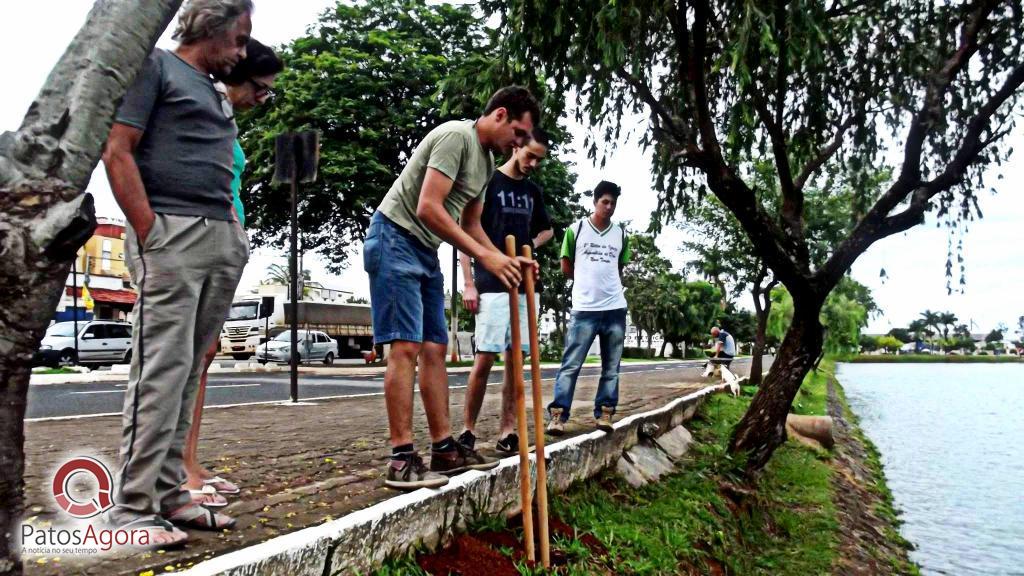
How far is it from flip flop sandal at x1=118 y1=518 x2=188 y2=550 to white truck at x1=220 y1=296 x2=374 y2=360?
1713 cm

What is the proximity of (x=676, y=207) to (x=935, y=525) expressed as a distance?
5.33 meters

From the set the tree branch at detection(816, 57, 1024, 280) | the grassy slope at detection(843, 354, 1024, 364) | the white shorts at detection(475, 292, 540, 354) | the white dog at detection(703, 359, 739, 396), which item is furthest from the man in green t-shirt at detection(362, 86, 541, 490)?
the grassy slope at detection(843, 354, 1024, 364)

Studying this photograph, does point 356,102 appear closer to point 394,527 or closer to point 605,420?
point 605,420

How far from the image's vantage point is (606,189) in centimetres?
588

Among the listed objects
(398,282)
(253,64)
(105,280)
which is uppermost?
(105,280)

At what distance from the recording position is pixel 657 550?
4637 mm

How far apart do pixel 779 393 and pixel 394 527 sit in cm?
590

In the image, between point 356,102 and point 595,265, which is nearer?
point 595,265

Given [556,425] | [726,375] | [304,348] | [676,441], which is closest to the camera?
[556,425]

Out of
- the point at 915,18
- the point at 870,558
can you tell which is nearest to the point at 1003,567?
the point at 870,558

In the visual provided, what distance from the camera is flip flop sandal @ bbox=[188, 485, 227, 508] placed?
9.71 ft

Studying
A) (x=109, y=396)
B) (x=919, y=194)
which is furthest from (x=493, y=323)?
(x=109, y=396)

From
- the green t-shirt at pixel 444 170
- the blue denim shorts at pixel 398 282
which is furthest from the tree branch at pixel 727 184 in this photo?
the blue denim shorts at pixel 398 282

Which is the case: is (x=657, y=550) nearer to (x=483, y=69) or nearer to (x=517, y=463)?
(x=517, y=463)
